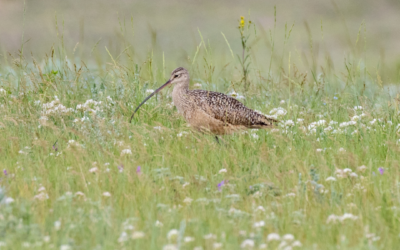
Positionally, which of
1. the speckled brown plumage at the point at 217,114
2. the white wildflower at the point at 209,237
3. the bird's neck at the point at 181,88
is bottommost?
the speckled brown plumage at the point at 217,114

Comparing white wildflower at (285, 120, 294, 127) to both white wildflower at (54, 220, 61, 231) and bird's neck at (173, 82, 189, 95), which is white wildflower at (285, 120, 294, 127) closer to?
Answer: bird's neck at (173, 82, 189, 95)

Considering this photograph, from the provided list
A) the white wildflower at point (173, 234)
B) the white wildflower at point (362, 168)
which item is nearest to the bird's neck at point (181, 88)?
the white wildflower at point (362, 168)

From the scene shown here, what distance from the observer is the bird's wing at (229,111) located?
22.9 ft

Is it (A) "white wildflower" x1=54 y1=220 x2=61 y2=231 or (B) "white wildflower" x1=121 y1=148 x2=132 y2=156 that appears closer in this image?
(A) "white wildflower" x1=54 y1=220 x2=61 y2=231

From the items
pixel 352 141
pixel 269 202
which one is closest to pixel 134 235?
pixel 269 202

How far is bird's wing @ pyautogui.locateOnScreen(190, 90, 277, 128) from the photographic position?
699cm

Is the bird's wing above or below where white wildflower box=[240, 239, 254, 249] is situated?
below

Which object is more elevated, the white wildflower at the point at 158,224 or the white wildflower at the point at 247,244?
the white wildflower at the point at 247,244

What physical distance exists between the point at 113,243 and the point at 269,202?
1345 millimetres

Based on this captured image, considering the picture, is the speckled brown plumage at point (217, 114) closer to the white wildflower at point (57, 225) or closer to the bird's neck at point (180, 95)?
the bird's neck at point (180, 95)

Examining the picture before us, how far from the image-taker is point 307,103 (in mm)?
8438

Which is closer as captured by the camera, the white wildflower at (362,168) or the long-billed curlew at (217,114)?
the white wildflower at (362,168)

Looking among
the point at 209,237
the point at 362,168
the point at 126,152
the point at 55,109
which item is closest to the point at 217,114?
the point at 55,109

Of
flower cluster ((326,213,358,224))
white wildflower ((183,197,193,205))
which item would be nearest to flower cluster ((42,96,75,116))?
white wildflower ((183,197,193,205))
